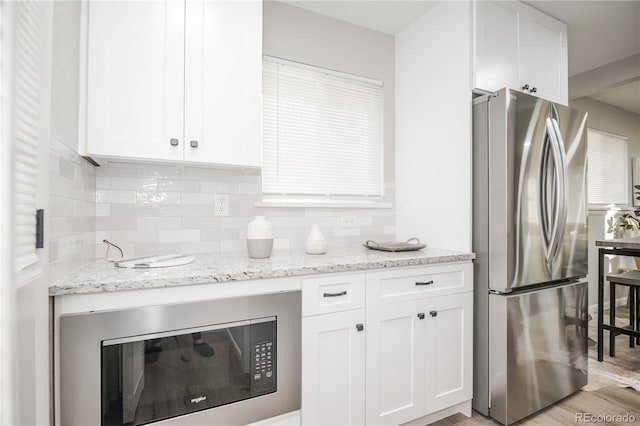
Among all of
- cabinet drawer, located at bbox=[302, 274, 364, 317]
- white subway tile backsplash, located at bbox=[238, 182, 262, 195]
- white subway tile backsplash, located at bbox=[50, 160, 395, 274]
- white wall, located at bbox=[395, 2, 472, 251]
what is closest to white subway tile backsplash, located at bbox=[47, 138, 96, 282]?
white subway tile backsplash, located at bbox=[50, 160, 395, 274]

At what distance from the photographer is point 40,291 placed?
98 centimetres

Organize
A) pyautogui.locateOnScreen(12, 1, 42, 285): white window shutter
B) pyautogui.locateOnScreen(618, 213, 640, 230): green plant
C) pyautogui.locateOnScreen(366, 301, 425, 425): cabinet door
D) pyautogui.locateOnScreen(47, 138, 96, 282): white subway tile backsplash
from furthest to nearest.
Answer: pyautogui.locateOnScreen(618, 213, 640, 230): green plant
pyautogui.locateOnScreen(366, 301, 425, 425): cabinet door
pyautogui.locateOnScreen(47, 138, 96, 282): white subway tile backsplash
pyautogui.locateOnScreen(12, 1, 42, 285): white window shutter

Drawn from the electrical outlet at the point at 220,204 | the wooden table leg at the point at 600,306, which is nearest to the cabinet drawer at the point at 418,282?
the electrical outlet at the point at 220,204

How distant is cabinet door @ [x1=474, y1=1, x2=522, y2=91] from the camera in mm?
1982

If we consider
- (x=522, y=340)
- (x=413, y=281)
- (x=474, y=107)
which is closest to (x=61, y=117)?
(x=413, y=281)

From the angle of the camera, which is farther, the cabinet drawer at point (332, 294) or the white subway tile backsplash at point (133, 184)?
the white subway tile backsplash at point (133, 184)

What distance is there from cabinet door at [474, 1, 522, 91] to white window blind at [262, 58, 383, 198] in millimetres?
747

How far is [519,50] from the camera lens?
2.17 meters

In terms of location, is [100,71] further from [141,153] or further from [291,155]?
[291,155]

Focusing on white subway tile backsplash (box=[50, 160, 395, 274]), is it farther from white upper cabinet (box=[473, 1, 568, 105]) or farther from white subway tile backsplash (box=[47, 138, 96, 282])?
white upper cabinet (box=[473, 1, 568, 105])

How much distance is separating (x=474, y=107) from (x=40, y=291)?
2205 millimetres

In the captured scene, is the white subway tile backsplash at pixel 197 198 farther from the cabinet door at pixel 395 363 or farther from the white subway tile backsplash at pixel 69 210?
the cabinet door at pixel 395 363

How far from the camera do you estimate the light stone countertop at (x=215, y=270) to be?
1150 millimetres

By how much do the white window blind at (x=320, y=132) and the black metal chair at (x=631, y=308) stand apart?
229 cm
